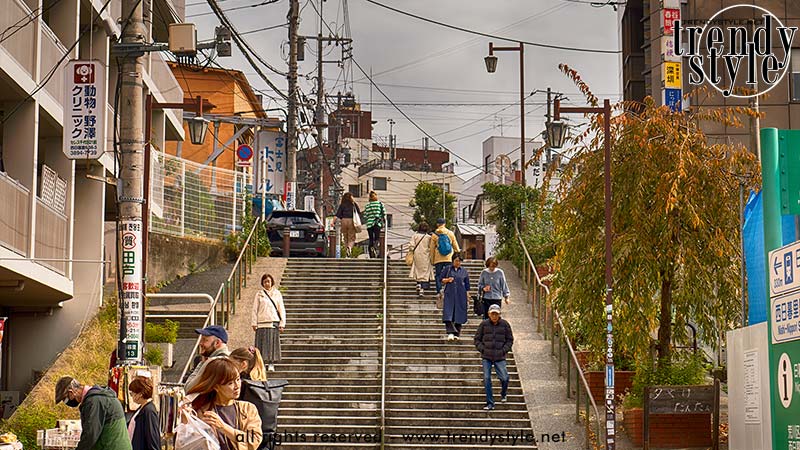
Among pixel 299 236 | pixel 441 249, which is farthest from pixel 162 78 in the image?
pixel 441 249

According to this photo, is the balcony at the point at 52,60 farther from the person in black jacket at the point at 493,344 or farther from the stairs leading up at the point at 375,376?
the person in black jacket at the point at 493,344

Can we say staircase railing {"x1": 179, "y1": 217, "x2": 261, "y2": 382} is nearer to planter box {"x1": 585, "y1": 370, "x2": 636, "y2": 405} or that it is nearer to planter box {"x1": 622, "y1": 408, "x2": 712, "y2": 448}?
planter box {"x1": 585, "y1": 370, "x2": 636, "y2": 405}

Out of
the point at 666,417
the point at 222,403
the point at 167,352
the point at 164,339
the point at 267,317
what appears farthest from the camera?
the point at 164,339

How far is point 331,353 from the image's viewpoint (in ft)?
76.9

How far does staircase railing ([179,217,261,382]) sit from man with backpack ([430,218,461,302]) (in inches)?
163

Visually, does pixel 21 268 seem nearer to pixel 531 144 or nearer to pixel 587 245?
pixel 587 245

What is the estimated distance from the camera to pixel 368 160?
97.4m

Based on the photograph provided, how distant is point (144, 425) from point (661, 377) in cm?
1221

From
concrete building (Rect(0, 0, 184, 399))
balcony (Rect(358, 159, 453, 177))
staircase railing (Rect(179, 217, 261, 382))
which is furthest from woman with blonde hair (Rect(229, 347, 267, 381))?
balcony (Rect(358, 159, 453, 177))

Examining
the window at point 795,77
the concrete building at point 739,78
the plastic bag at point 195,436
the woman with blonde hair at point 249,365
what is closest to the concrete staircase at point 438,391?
the woman with blonde hair at point 249,365

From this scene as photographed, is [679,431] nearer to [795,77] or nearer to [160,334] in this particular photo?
[160,334]

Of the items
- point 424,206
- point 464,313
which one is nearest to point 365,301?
point 464,313

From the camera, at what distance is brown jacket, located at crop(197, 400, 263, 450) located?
7766 mm

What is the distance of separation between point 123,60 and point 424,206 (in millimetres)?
61160
